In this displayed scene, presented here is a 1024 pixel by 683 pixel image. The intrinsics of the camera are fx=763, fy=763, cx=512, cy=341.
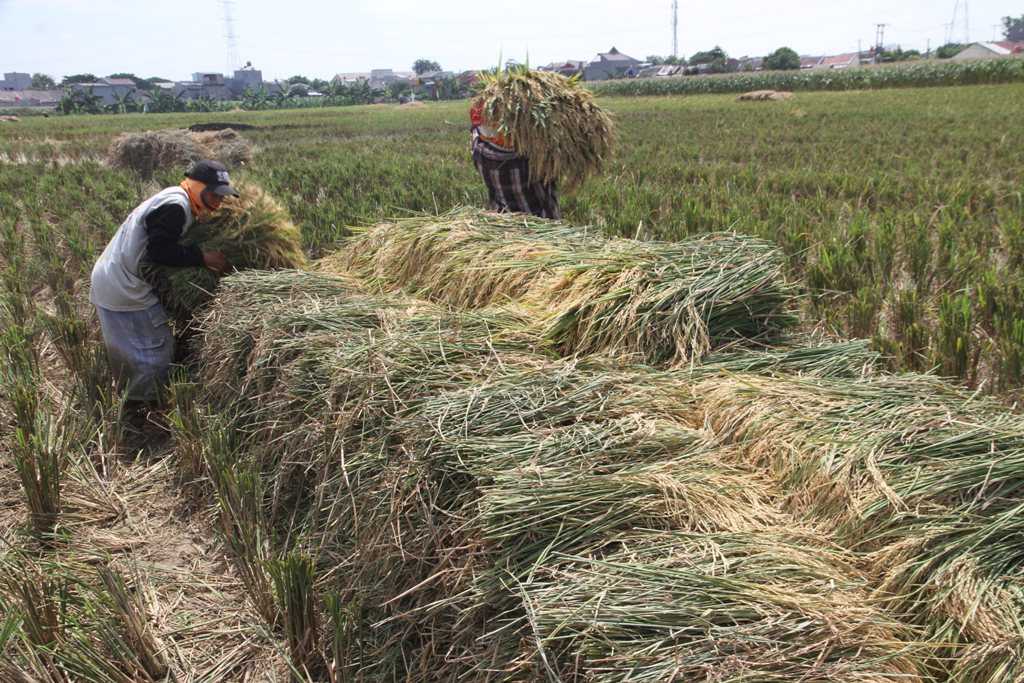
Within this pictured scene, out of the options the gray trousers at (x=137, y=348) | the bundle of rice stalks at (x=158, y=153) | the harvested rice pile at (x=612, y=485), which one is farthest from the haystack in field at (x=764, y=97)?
the harvested rice pile at (x=612, y=485)

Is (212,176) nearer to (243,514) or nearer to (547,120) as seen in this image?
(547,120)

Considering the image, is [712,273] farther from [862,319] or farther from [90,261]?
[90,261]

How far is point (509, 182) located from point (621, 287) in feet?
6.84

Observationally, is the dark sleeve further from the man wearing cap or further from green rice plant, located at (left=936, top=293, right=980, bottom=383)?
green rice plant, located at (left=936, top=293, right=980, bottom=383)

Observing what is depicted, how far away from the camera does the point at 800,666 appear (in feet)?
4.25

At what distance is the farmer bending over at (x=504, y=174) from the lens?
14.5 ft

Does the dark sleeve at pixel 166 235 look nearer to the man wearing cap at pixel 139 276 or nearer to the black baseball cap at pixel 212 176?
the man wearing cap at pixel 139 276

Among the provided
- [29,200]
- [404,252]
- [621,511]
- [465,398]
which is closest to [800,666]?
[621,511]

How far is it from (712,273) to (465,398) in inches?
44.1

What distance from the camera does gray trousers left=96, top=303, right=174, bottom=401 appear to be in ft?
13.5

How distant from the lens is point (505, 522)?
1.71m

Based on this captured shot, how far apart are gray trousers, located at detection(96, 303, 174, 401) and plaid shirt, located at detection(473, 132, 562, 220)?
199 cm

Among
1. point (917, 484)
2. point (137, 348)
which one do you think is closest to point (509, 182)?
point (137, 348)

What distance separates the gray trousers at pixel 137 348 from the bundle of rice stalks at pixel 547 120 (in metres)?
2.19
